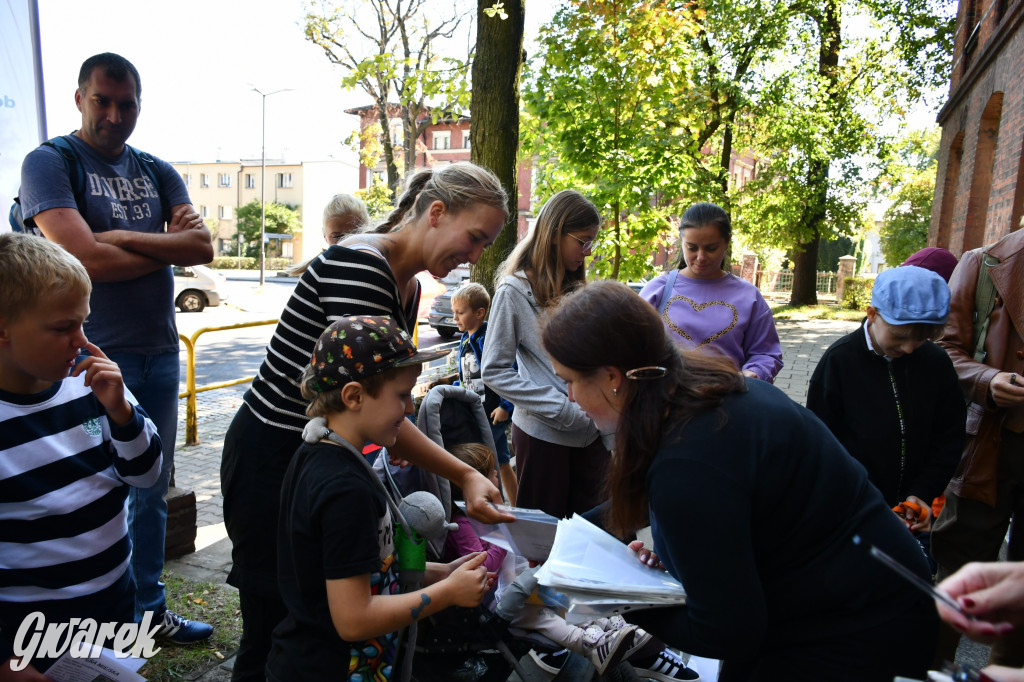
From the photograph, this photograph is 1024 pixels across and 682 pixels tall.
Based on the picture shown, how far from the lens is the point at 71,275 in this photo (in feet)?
6.15

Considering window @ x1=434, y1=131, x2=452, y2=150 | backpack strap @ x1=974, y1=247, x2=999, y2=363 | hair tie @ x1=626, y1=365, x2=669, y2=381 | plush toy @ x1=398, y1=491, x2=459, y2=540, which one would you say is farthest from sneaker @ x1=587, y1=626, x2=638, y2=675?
window @ x1=434, y1=131, x2=452, y2=150

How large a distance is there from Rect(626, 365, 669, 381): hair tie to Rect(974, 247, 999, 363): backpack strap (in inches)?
93.5

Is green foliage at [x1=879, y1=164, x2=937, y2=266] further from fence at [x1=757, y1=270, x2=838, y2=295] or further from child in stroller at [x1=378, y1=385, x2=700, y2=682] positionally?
child in stroller at [x1=378, y1=385, x2=700, y2=682]

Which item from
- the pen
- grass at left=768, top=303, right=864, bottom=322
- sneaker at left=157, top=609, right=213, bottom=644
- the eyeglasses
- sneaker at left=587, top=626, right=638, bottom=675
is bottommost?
grass at left=768, top=303, right=864, bottom=322

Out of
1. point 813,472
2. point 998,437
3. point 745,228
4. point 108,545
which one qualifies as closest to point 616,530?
point 813,472

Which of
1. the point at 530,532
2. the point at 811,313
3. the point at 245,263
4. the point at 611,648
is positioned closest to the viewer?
the point at 530,532

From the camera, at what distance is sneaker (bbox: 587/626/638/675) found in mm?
2662

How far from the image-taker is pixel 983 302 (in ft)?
10.3

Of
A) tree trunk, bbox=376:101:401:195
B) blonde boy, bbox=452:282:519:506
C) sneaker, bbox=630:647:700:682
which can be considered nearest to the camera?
sneaker, bbox=630:647:700:682

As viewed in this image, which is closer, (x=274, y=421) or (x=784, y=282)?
(x=274, y=421)

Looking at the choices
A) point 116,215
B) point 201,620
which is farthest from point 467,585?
point 116,215

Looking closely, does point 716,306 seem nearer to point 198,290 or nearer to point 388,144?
point 198,290

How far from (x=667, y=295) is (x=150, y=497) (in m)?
2.77

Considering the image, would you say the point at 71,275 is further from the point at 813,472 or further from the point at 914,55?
the point at 914,55
